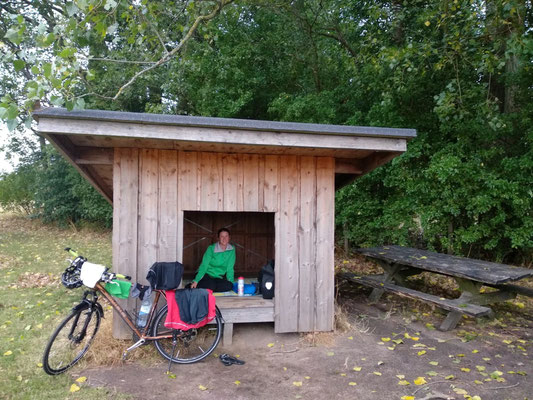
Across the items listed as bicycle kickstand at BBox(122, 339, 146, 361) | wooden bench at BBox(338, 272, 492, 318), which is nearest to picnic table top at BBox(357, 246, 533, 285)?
wooden bench at BBox(338, 272, 492, 318)

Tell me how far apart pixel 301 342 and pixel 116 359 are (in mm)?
2202

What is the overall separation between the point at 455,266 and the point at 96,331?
16.6ft

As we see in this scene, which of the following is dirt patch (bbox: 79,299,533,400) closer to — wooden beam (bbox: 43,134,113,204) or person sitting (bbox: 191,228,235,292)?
person sitting (bbox: 191,228,235,292)

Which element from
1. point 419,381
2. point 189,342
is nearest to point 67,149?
point 189,342

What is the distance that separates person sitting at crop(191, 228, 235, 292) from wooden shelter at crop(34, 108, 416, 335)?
1.09 m

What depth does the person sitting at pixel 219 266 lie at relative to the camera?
19.4 feet

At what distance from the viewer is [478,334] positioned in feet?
18.2

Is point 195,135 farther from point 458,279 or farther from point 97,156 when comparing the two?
point 458,279

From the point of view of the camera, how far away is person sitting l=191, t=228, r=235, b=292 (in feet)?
19.4

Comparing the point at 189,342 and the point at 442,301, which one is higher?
the point at 442,301

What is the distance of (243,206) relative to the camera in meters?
5.07

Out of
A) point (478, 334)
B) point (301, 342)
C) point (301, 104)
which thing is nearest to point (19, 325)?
point (301, 342)

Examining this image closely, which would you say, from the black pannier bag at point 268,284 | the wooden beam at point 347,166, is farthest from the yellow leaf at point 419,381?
the wooden beam at point 347,166

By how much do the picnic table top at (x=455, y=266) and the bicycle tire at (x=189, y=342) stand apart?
10.9ft
